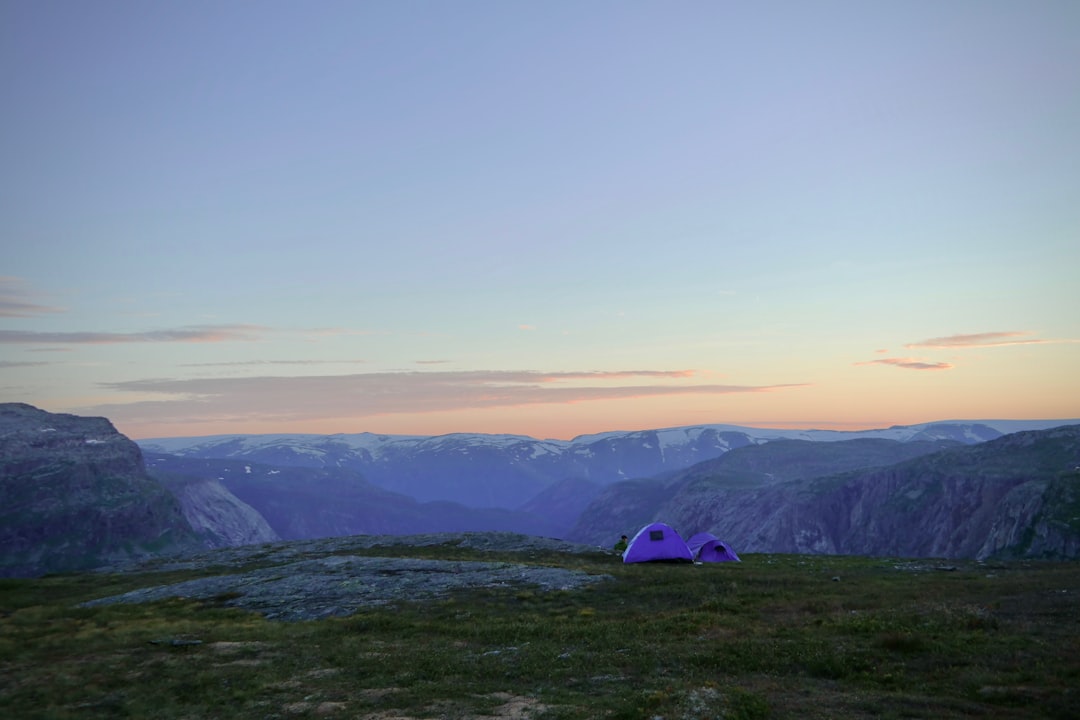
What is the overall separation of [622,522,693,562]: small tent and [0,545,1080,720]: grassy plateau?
11885 mm

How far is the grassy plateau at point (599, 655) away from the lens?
65.4 feet

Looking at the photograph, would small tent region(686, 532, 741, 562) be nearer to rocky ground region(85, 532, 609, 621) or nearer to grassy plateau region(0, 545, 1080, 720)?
rocky ground region(85, 532, 609, 621)

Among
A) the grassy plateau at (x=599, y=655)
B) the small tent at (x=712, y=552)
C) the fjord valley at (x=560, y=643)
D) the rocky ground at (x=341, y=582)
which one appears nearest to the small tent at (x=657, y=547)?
the fjord valley at (x=560, y=643)

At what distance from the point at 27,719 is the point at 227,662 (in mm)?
7389

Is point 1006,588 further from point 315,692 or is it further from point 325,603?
point 325,603

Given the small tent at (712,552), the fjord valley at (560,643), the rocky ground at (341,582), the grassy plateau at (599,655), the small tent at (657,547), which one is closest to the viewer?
the grassy plateau at (599,655)

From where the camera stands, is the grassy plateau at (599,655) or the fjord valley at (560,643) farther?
the fjord valley at (560,643)

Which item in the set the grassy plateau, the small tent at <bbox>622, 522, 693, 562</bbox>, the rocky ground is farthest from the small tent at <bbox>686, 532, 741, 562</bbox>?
the grassy plateau

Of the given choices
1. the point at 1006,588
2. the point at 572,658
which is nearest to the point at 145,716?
the point at 572,658

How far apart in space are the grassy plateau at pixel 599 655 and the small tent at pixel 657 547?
1189cm

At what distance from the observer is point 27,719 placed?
894 inches

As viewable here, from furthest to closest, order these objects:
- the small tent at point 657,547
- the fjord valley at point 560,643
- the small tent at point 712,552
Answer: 1. the small tent at point 712,552
2. the small tent at point 657,547
3. the fjord valley at point 560,643

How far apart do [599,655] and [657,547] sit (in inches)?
1250

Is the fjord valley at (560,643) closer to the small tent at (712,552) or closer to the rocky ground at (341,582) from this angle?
the rocky ground at (341,582)
